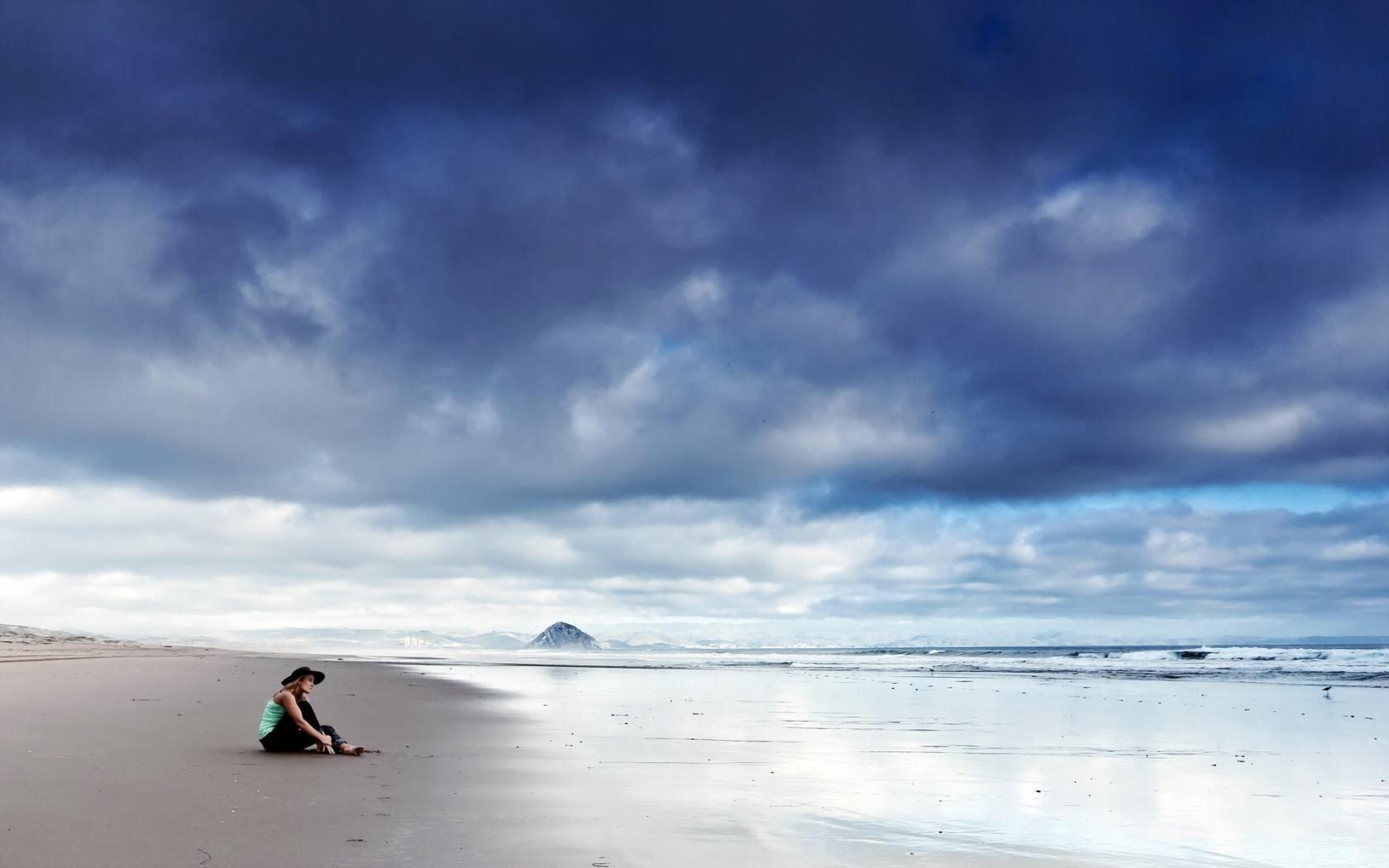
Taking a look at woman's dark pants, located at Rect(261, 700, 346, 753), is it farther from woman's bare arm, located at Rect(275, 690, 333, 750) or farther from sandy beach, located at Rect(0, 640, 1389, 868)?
sandy beach, located at Rect(0, 640, 1389, 868)

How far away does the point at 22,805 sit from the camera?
307 inches

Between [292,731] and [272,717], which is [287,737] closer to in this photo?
[292,731]

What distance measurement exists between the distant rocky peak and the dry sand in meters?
134

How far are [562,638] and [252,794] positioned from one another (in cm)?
14667

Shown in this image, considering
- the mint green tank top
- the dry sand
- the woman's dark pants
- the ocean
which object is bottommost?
the ocean

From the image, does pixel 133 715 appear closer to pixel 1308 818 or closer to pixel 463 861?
pixel 463 861

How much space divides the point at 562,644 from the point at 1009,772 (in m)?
143

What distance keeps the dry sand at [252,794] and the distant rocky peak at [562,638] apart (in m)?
134

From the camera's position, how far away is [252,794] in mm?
8734

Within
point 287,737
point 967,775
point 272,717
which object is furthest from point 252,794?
point 967,775

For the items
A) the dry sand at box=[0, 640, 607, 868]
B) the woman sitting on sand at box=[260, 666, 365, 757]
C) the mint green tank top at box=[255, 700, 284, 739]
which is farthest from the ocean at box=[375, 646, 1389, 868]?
the mint green tank top at box=[255, 700, 284, 739]

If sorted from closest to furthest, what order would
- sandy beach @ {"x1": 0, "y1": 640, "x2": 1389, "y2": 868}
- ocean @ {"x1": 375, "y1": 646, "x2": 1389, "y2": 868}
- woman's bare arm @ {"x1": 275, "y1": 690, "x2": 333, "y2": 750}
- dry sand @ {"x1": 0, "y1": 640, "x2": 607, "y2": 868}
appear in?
dry sand @ {"x1": 0, "y1": 640, "x2": 607, "y2": 868} → sandy beach @ {"x1": 0, "y1": 640, "x2": 1389, "y2": 868} → ocean @ {"x1": 375, "y1": 646, "x2": 1389, "y2": 868} → woman's bare arm @ {"x1": 275, "y1": 690, "x2": 333, "y2": 750}

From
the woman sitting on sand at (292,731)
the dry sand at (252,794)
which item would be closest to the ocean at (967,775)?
the dry sand at (252,794)

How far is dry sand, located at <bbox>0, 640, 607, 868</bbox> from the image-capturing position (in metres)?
6.54
